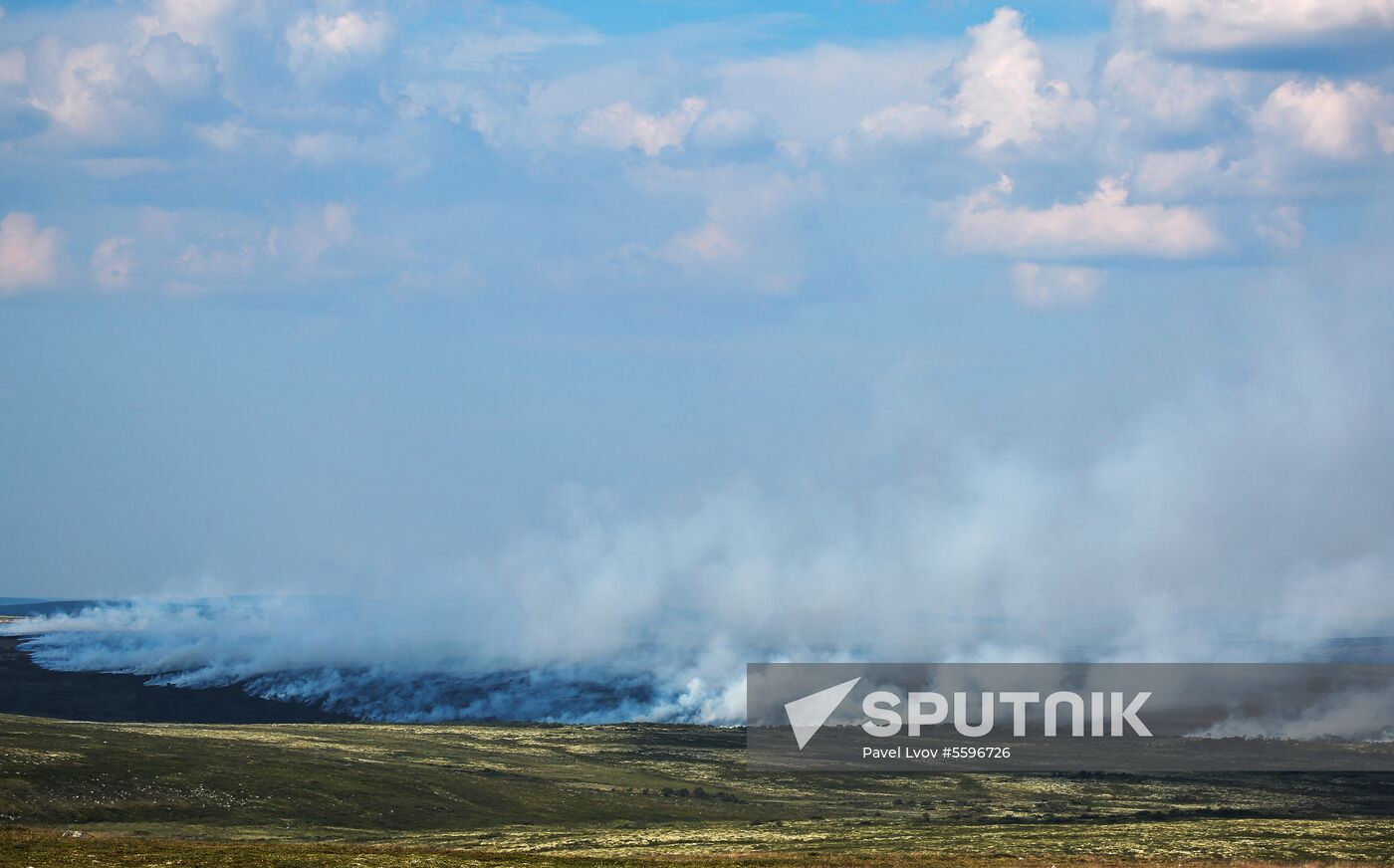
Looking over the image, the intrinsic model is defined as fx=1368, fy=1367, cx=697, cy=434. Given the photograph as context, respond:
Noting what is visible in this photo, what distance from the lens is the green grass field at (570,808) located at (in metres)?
86.1

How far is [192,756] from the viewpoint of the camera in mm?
123938

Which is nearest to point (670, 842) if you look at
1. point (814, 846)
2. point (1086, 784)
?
point (814, 846)

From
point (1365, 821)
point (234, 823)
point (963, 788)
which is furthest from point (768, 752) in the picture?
point (234, 823)

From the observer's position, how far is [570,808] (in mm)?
128875

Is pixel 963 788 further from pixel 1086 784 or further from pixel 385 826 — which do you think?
pixel 385 826

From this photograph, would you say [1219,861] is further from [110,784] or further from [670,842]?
[110,784]

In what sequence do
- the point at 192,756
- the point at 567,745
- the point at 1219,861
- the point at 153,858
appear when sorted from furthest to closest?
the point at 567,745
the point at 192,756
the point at 1219,861
the point at 153,858

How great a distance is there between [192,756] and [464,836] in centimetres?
3183

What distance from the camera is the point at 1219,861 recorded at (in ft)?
297

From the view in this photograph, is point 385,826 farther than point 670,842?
Yes

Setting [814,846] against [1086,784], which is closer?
[814,846]

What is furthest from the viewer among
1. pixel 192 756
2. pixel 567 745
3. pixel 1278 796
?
pixel 567 745

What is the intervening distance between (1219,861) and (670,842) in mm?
38791

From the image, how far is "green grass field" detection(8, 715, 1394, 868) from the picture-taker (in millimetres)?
86125
